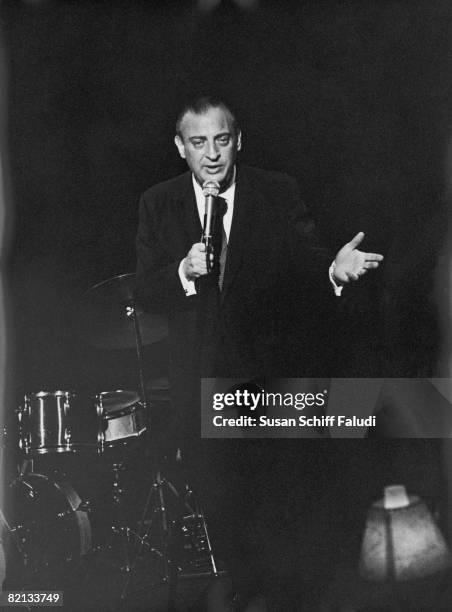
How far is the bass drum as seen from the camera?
9.16ft

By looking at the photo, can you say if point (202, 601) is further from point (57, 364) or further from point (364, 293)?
point (364, 293)

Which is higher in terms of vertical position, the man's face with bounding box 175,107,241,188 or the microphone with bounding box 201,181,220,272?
the man's face with bounding box 175,107,241,188

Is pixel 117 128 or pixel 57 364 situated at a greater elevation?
pixel 117 128

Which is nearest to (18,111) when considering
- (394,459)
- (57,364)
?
(57,364)

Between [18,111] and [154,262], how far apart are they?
910 mm

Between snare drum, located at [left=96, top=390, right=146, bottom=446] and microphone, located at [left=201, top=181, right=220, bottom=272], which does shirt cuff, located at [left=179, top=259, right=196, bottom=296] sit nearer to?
microphone, located at [left=201, top=181, right=220, bottom=272]

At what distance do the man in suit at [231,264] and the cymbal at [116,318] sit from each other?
6 cm

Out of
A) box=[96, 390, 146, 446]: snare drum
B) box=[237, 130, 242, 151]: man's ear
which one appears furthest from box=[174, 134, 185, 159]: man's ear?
box=[96, 390, 146, 446]: snare drum

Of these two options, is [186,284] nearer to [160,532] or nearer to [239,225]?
[239,225]

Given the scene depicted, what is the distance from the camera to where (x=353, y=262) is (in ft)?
8.99

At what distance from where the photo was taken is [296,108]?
284 cm

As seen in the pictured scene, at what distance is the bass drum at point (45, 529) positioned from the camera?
2.79m

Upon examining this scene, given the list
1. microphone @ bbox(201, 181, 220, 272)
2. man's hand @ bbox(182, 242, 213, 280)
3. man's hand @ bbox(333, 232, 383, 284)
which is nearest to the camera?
microphone @ bbox(201, 181, 220, 272)

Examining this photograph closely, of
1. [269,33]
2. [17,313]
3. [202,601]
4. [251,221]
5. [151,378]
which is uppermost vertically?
[269,33]
